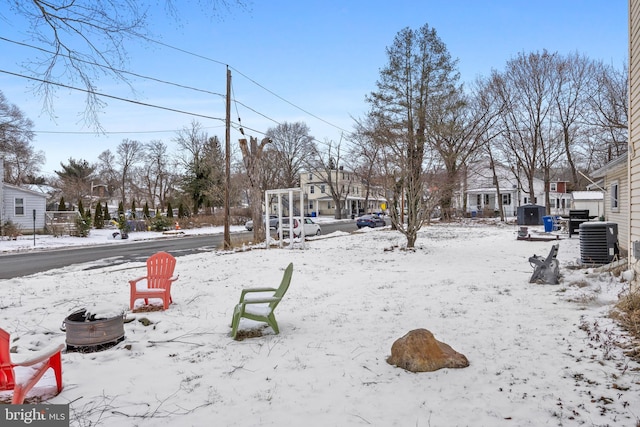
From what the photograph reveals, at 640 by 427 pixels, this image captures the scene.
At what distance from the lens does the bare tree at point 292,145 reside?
53.4 m

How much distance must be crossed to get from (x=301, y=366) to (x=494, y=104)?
1347 inches

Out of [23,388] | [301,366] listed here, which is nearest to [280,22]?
[301,366]

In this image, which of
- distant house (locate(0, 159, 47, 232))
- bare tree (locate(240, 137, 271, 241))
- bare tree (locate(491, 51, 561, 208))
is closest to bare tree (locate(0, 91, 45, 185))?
distant house (locate(0, 159, 47, 232))

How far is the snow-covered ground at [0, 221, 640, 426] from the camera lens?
3021mm

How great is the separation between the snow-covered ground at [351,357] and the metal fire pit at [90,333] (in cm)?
13

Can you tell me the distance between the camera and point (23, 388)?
9.39ft

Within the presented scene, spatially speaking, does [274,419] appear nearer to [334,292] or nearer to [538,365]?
[538,365]

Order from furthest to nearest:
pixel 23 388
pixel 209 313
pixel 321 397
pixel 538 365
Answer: pixel 209 313 → pixel 538 365 → pixel 321 397 → pixel 23 388

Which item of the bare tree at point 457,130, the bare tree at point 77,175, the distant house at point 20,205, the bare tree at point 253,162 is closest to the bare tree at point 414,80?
the bare tree at point 457,130

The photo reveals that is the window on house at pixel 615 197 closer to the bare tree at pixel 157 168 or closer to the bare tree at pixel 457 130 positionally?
the bare tree at pixel 457 130

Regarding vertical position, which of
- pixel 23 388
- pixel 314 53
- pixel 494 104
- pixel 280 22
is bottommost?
pixel 23 388

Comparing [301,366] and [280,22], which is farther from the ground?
[280,22]

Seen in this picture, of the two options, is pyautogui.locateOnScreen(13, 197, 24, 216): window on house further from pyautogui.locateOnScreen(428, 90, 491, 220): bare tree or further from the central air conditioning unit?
the central air conditioning unit

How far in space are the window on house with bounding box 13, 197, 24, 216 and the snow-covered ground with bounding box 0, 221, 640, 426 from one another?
23174mm
